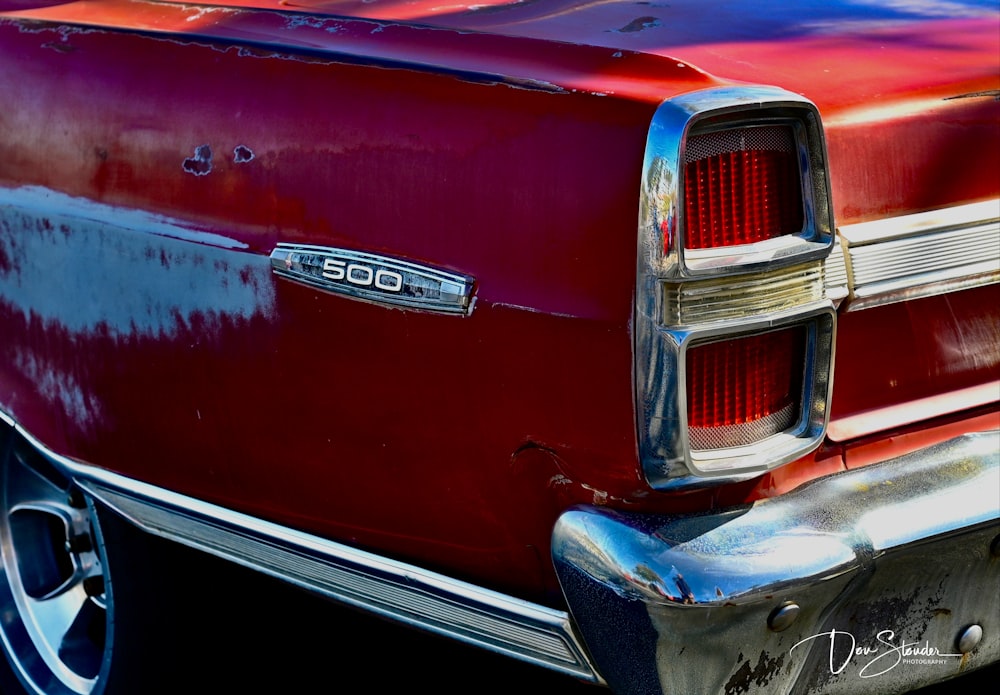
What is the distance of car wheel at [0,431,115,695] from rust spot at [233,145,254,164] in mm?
961

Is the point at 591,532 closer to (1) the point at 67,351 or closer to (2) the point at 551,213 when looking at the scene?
(2) the point at 551,213

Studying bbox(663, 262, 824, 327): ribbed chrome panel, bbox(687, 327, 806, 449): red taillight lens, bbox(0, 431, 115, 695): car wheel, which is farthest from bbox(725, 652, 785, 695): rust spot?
bbox(0, 431, 115, 695): car wheel

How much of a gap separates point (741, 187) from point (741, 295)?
151mm

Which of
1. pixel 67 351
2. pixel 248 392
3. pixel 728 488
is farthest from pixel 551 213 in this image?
pixel 67 351

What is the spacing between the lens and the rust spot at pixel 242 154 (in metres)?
2.12

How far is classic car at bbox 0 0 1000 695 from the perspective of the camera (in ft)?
5.86

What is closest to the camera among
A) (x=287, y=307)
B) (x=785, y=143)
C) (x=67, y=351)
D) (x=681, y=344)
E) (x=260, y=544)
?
(x=681, y=344)

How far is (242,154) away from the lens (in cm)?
212

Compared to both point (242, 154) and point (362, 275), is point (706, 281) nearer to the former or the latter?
point (362, 275)

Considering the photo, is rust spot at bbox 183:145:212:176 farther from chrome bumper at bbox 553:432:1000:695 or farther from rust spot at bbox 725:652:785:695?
rust spot at bbox 725:652:785:695

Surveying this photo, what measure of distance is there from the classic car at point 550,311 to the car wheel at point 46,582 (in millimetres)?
340

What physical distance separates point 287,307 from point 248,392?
7.5 inches

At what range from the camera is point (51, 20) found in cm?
245

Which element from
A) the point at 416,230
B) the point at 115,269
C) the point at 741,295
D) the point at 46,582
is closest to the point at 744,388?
the point at 741,295
